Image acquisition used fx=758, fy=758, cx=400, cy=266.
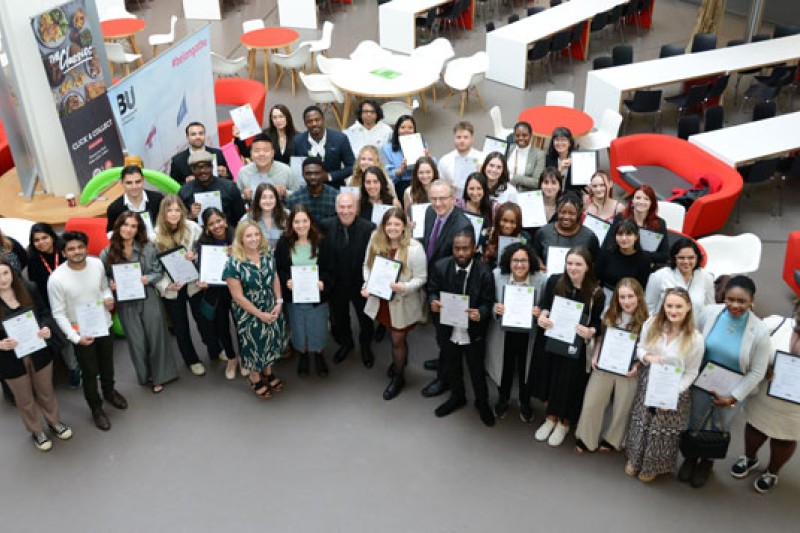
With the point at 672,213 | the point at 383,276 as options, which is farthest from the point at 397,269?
the point at 672,213

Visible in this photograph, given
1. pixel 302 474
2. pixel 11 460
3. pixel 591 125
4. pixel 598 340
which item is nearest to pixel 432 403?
pixel 302 474

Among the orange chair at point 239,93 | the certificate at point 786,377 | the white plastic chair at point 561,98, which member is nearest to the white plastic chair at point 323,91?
the orange chair at point 239,93

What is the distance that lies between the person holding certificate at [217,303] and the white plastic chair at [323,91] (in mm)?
4783

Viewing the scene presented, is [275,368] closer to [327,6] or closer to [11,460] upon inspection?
[11,460]

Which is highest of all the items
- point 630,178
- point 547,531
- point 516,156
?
point 516,156

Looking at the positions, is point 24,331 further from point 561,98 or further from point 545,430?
point 561,98

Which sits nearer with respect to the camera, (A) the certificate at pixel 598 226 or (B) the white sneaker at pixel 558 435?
(B) the white sneaker at pixel 558 435

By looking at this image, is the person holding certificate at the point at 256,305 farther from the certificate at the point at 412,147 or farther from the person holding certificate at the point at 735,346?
the person holding certificate at the point at 735,346

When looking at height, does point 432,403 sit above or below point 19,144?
below

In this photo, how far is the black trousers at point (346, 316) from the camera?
5992 millimetres

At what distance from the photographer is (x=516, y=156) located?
7.02m

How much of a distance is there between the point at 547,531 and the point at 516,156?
11.4 ft

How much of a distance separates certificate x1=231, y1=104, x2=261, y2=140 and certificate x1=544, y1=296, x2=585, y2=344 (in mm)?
3936

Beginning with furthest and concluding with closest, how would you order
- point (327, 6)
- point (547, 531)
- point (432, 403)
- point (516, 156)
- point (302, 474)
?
point (327, 6) < point (516, 156) < point (432, 403) < point (302, 474) < point (547, 531)
